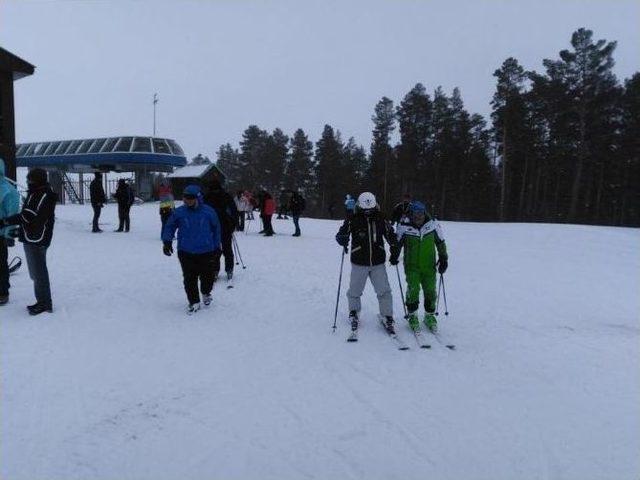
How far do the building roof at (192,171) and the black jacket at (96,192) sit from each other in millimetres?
17929

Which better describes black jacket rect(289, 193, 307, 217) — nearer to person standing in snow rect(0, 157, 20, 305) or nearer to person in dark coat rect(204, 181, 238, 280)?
person in dark coat rect(204, 181, 238, 280)

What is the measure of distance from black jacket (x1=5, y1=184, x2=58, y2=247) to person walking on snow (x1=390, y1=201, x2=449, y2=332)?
467 cm

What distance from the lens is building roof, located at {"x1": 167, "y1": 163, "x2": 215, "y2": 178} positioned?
3338 cm

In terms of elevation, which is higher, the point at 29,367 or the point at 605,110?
the point at 605,110

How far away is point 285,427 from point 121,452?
4.10 feet

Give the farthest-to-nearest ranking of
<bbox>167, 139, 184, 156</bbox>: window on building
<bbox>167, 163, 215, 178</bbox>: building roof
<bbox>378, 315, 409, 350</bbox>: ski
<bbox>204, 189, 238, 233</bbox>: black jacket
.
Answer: <bbox>167, 139, 184, 156</bbox>: window on building, <bbox>167, 163, 215, 178</bbox>: building roof, <bbox>204, 189, 238, 233</bbox>: black jacket, <bbox>378, 315, 409, 350</bbox>: ski

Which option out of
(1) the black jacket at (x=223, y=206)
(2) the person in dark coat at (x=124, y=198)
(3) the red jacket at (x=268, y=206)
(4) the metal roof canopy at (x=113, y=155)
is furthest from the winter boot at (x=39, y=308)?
(4) the metal roof canopy at (x=113, y=155)

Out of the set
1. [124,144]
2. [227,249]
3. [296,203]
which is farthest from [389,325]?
[124,144]

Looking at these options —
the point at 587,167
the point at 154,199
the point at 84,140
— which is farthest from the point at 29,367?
the point at 587,167

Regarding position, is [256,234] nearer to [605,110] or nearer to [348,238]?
[348,238]

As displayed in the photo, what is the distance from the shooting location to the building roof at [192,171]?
33375 mm

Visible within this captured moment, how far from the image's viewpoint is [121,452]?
3.51 m

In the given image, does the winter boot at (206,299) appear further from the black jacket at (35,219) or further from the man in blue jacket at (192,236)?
the black jacket at (35,219)

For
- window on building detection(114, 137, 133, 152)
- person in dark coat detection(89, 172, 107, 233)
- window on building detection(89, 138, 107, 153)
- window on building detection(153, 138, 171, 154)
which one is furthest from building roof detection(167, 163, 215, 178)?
person in dark coat detection(89, 172, 107, 233)
